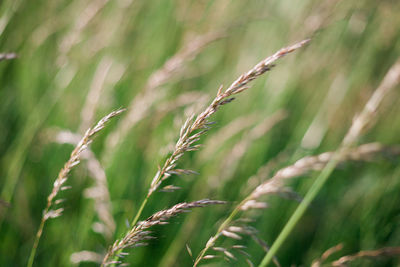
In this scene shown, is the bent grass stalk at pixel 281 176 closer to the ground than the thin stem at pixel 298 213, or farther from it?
farther from it

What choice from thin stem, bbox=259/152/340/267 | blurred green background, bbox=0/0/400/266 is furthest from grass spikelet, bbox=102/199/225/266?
blurred green background, bbox=0/0/400/266

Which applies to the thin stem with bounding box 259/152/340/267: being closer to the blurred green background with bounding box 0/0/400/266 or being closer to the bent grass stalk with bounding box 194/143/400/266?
the bent grass stalk with bounding box 194/143/400/266

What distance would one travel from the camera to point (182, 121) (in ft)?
5.15

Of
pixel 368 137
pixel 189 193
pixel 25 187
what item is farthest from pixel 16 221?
pixel 368 137

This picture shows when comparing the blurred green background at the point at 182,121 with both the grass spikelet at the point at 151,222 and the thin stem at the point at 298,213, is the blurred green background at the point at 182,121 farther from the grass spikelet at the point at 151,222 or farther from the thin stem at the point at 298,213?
the grass spikelet at the point at 151,222

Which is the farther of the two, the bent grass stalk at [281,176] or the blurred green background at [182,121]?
the blurred green background at [182,121]

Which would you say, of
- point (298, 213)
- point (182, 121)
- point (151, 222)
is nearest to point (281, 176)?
point (298, 213)

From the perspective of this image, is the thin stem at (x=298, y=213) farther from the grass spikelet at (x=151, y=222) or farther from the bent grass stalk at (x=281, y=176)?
the grass spikelet at (x=151, y=222)

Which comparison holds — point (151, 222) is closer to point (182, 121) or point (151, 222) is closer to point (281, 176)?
point (281, 176)

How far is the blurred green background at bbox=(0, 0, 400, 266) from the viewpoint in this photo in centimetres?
140

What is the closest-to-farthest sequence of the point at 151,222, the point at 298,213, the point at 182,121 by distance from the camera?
1. the point at 151,222
2. the point at 298,213
3. the point at 182,121

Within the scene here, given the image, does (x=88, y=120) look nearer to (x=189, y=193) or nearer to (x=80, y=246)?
(x=80, y=246)

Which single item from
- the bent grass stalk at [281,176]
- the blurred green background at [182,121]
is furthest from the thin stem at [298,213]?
the blurred green background at [182,121]

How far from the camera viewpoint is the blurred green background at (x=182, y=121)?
1404 mm
